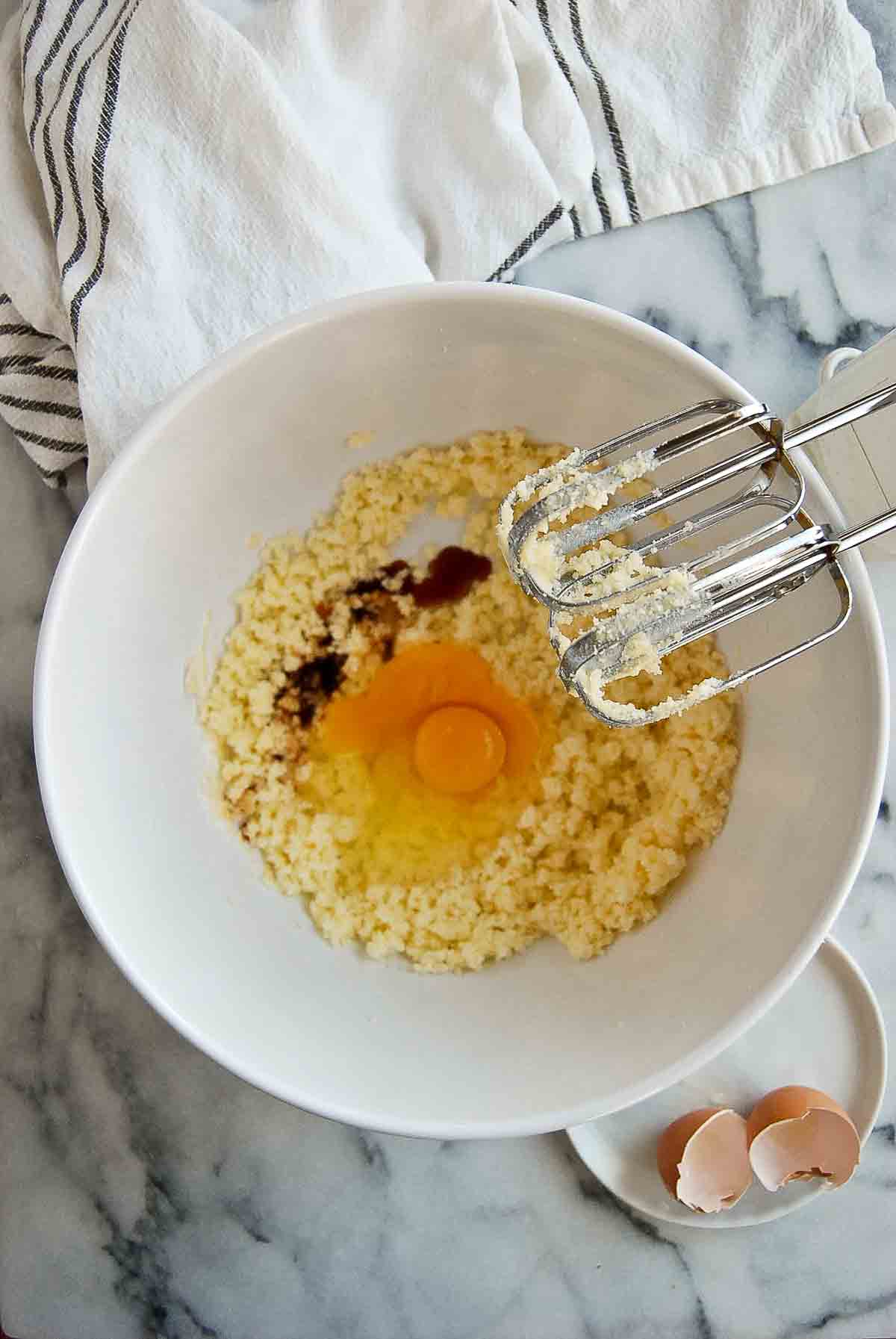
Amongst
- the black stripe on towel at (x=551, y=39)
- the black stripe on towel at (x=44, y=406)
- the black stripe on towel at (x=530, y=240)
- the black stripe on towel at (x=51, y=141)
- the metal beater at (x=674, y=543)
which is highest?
the black stripe on towel at (x=51, y=141)

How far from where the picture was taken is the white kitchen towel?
0.99m

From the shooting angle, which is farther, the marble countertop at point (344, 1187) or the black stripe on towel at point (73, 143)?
the marble countertop at point (344, 1187)

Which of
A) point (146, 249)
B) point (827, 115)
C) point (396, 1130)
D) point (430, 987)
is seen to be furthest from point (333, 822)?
point (827, 115)

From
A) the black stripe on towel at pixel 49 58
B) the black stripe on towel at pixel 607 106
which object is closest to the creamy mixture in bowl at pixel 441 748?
the black stripe on towel at pixel 607 106

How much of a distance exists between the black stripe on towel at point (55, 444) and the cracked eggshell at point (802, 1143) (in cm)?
91

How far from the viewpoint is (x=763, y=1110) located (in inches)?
42.1

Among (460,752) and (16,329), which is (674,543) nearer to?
(460,752)

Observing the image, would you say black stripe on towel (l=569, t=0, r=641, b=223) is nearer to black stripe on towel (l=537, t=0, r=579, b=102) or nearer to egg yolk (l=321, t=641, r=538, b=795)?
black stripe on towel (l=537, t=0, r=579, b=102)

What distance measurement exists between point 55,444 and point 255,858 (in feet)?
1.46

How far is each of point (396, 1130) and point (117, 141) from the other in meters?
0.88

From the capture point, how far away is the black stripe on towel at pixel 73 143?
0.99 m

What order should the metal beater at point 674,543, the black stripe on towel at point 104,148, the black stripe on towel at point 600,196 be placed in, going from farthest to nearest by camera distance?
the black stripe on towel at point 600,196 < the black stripe on towel at point 104,148 < the metal beater at point 674,543

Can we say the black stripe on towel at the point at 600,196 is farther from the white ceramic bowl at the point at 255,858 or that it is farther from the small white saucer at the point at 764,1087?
the small white saucer at the point at 764,1087

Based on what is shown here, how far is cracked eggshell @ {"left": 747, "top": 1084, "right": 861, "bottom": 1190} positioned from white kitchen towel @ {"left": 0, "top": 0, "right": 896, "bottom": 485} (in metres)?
0.85
